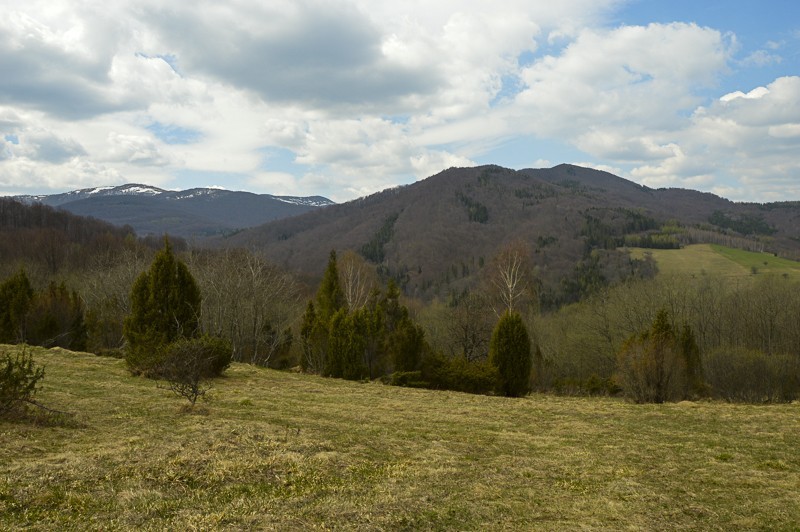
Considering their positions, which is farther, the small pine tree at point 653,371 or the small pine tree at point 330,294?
the small pine tree at point 330,294

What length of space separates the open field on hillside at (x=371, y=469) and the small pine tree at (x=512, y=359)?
34.0 ft

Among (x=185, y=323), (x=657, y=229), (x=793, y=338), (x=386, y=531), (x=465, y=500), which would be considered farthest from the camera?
(x=657, y=229)

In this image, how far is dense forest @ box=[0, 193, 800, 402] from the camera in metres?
26.0

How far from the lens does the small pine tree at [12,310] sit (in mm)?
29469

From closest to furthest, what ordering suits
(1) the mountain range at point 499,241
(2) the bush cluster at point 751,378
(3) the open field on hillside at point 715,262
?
(2) the bush cluster at point 751,378 → (3) the open field on hillside at point 715,262 → (1) the mountain range at point 499,241

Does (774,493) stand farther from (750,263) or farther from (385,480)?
(750,263)

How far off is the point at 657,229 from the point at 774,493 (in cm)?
16193

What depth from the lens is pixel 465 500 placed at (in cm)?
774

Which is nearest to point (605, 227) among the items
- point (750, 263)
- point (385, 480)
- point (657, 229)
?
point (657, 229)

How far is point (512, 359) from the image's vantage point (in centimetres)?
2630

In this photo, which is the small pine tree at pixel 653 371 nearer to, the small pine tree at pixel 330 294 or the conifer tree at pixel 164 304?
the small pine tree at pixel 330 294

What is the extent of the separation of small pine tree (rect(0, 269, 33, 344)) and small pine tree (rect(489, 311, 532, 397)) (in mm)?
27052

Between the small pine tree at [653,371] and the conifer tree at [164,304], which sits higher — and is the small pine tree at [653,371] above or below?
below

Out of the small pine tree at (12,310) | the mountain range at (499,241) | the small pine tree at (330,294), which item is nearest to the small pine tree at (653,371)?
the small pine tree at (330,294)
